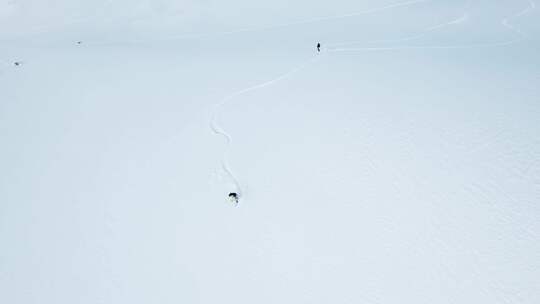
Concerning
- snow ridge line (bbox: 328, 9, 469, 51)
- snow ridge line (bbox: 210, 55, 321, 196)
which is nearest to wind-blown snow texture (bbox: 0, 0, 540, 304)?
snow ridge line (bbox: 210, 55, 321, 196)

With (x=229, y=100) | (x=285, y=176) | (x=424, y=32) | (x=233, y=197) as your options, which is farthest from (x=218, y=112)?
(x=424, y=32)

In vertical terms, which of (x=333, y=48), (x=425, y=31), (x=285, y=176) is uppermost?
(x=425, y=31)

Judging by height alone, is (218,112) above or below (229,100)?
below

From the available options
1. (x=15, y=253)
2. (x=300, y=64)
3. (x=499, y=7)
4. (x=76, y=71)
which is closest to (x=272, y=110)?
(x=300, y=64)

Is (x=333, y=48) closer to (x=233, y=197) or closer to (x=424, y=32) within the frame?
(x=424, y=32)

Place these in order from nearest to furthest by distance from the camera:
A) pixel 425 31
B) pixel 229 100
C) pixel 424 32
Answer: pixel 229 100 → pixel 424 32 → pixel 425 31
